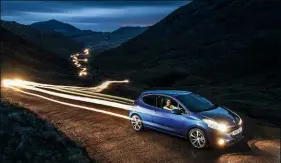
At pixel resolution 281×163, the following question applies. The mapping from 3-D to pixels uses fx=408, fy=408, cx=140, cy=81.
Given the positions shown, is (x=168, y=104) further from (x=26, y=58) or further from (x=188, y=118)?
(x=26, y=58)

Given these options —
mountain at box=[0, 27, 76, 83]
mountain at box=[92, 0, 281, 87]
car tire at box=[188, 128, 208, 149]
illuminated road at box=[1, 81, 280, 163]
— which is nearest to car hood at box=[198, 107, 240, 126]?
car tire at box=[188, 128, 208, 149]

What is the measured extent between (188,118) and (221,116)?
1114mm

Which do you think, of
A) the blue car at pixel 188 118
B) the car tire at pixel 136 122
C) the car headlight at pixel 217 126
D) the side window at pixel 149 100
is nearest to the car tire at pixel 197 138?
the blue car at pixel 188 118

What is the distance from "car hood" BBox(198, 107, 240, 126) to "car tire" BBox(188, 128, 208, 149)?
22.5 inches

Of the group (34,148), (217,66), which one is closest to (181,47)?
(217,66)

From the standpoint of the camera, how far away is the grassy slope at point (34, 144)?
12383 mm

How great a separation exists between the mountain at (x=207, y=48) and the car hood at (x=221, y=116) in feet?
184

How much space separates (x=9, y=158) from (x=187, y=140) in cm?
614

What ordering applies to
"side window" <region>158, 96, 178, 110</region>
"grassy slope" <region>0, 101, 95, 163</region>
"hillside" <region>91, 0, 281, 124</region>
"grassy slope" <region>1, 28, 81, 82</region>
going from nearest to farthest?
"grassy slope" <region>0, 101, 95, 163</region> < "side window" <region>158, 96, 178, 110</region> < "hillside" <region>91, 0, 281, 124</region> < "grassy slope" <region>1, 28, 81, 82</region>

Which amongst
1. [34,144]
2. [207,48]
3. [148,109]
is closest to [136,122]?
[148,109]

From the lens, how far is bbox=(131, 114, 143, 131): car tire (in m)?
16.2

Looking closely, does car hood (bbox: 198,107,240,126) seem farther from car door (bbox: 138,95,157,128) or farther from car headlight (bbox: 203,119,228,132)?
car door (bbox: 138,95,157,128)

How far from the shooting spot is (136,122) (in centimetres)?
1638

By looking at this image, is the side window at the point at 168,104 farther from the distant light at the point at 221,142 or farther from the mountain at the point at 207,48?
the mountain at the point at 207,48
